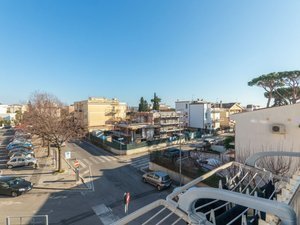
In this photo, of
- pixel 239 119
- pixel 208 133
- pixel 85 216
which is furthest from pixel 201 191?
pixel 208 133

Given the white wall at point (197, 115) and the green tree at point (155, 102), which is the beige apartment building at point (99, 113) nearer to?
the green tree at point (155, 102)

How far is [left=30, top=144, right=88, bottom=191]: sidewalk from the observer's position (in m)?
18.0

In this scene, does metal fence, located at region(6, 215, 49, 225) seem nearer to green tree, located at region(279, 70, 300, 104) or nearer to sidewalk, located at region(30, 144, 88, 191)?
sidewalk, located at region(30, 144, 88, 191)

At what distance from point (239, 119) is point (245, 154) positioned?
2925 millimetres

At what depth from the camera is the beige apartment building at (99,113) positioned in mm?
48812

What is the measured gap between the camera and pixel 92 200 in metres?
15.7

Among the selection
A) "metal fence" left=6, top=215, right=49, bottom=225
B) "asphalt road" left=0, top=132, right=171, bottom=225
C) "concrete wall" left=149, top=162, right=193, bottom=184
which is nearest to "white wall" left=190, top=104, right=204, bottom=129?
"concrete wall" left=149, top=162, right=193, bottom=184

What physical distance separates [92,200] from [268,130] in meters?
13.9

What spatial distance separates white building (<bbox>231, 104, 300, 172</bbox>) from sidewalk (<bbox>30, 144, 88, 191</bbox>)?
1356 centimetres

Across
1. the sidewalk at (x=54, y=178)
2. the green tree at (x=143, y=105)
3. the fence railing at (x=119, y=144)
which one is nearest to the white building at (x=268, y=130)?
the sidewalk at (x=54, y=178)

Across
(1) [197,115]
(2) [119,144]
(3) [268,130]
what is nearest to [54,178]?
(2) [119,144]

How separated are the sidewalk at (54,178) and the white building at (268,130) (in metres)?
13.6

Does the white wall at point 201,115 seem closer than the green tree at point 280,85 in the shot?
No

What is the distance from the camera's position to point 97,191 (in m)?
17.4
